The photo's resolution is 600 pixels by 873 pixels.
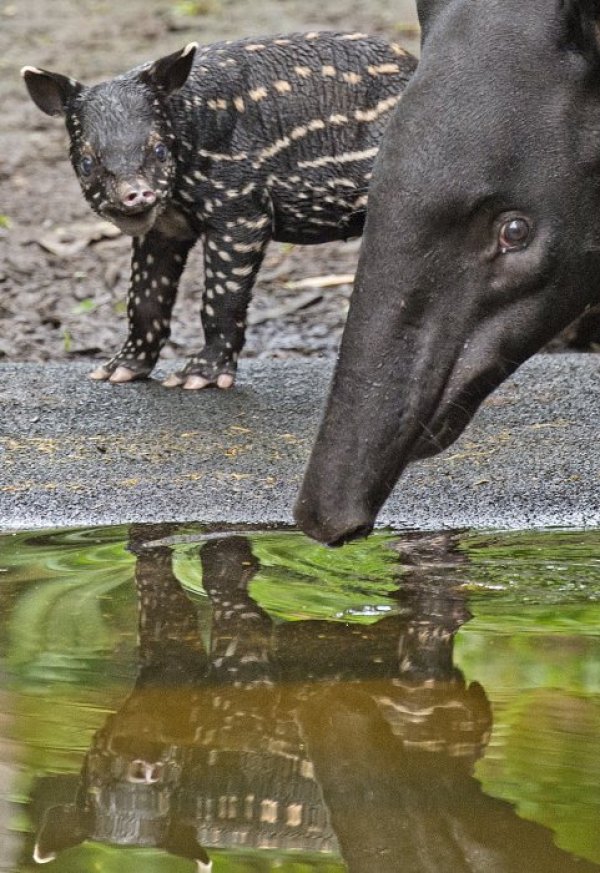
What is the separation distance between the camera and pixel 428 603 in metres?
4.57

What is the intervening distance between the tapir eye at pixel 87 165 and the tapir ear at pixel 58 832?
3.96 metres

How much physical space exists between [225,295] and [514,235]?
361 centimetres

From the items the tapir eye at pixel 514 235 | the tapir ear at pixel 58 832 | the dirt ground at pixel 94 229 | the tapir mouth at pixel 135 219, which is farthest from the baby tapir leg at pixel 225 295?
the tapir ear at pixel 58 832

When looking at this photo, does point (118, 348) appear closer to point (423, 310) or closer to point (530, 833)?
point (423, 310)

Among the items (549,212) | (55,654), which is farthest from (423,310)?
(55,654)

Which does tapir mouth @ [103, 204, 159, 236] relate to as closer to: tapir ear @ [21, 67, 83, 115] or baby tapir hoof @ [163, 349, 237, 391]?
tapir ear @ [21, 67, 83, 115]


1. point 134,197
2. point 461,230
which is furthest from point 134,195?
point 461,230

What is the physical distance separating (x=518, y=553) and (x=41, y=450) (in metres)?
2.03

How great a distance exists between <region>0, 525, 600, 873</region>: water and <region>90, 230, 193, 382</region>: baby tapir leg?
213 centimetres

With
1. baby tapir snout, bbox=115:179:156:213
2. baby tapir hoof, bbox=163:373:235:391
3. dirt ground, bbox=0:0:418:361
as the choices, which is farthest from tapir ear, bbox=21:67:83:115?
dirt ground, bbox=0:0:418:361

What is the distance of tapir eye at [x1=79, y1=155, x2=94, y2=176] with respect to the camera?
6828 millimetres

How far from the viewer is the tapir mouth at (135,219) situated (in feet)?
22.4

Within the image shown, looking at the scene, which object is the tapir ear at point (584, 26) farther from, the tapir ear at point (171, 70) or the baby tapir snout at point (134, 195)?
the tapir ear at point (171, 70)

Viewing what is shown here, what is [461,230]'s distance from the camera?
371 cm
